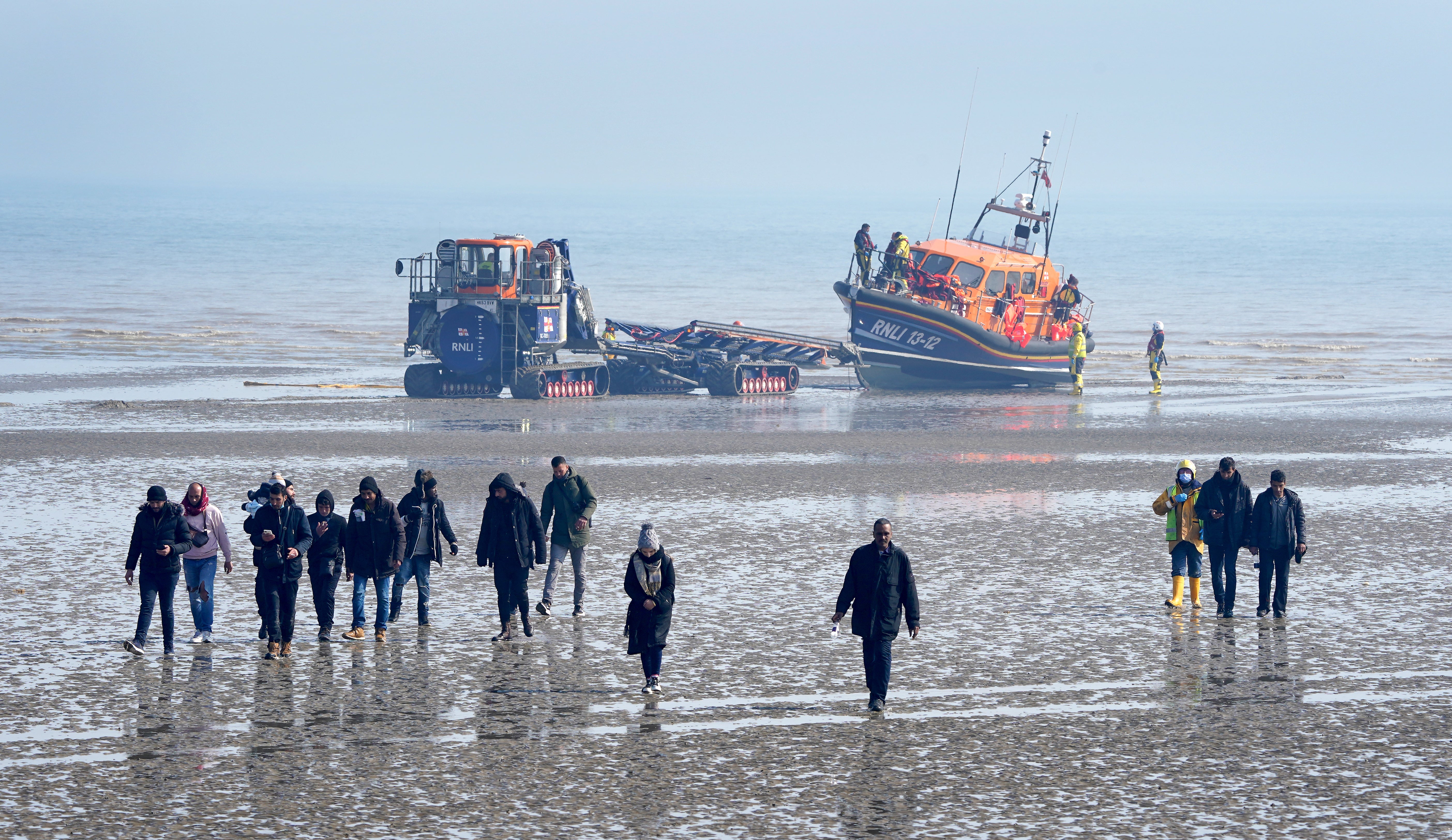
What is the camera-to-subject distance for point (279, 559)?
40.9 feet

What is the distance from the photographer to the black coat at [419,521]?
1343 cm

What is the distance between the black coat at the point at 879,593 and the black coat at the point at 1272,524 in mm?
→ 4267

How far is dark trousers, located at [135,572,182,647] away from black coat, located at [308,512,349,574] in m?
1.04

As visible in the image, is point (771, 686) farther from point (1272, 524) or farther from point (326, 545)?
point (1272, 524)

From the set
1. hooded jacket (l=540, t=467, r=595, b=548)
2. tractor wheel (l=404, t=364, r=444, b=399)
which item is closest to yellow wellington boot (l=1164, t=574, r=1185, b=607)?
hooded jacket (l=540, t=467, r=595, b=548)

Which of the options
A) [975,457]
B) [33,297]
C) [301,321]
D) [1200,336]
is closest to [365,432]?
[975,457]

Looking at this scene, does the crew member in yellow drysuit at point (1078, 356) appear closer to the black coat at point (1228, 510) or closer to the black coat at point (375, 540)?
the black coat at point (1228, 510)

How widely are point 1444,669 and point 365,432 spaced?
18274 millimetres

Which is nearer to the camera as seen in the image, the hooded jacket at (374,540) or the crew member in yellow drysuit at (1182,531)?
the hooded jacket at (374,540)

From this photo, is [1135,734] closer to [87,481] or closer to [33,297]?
[87,481]

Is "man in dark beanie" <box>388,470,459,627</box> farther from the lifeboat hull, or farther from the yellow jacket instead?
the lifeboat hull

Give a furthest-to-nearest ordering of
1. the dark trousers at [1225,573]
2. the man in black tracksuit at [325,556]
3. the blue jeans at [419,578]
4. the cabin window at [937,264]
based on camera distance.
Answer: the cabin window at [937,264], the dark trousers at [1225,573], the blue jeans at [419,578], the man in black tracksuit at [325,556]

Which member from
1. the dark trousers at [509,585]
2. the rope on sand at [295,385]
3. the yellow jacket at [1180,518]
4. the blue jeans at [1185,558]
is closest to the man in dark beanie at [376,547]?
the dark trousers at [509,585]

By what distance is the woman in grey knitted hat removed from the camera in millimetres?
11555
